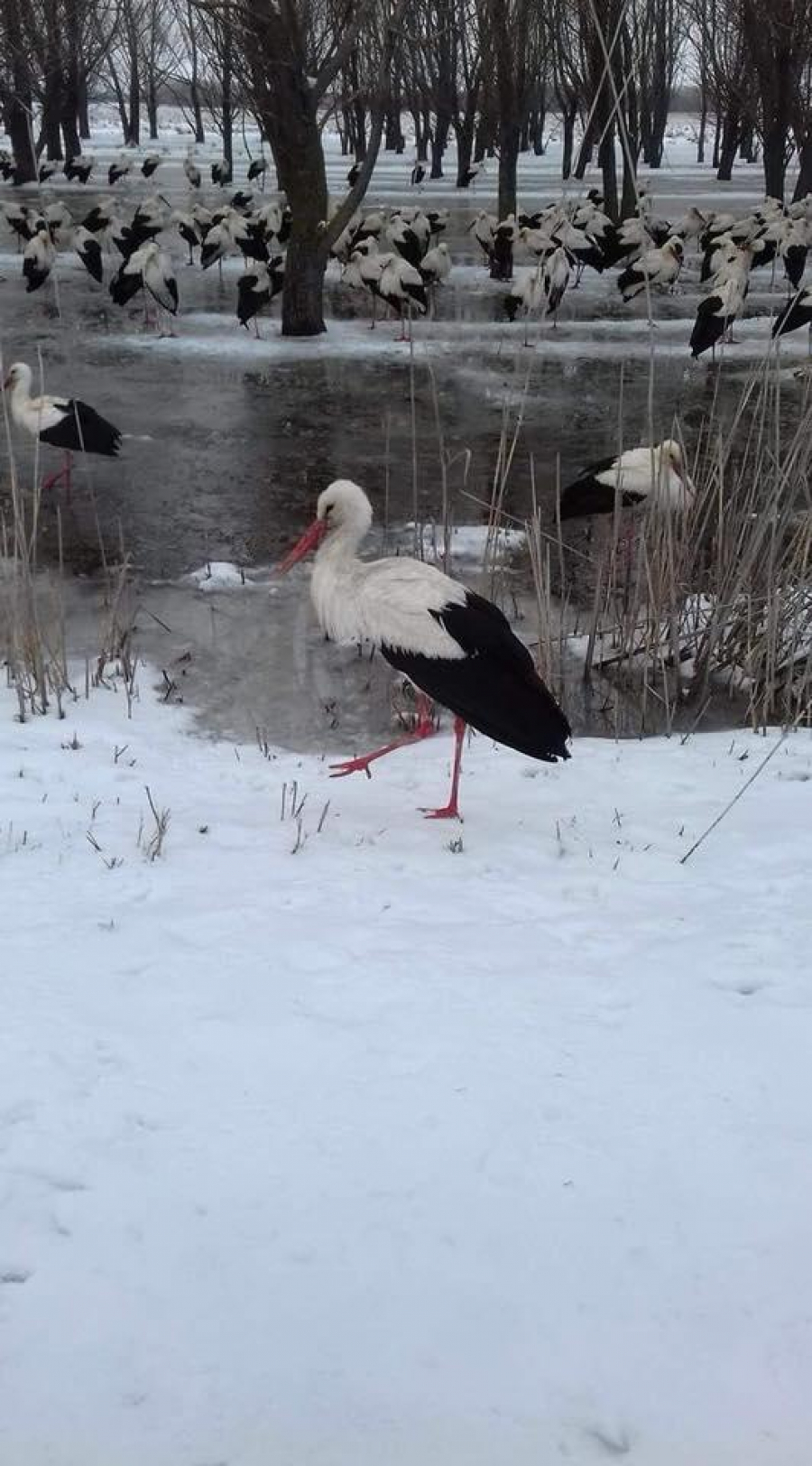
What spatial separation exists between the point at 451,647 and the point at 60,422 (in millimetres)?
4930

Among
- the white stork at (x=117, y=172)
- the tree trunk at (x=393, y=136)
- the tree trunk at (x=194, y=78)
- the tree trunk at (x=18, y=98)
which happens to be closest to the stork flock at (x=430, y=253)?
the tree trunk at (x=18, y=98)

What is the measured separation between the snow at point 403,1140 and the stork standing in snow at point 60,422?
15.0 ft

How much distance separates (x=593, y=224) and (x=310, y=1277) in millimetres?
18594

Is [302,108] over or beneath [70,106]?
beneath

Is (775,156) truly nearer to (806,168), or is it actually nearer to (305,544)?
(806,168)

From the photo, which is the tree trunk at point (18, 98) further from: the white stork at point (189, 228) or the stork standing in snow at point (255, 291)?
the stork standing in snow at point (255, 291)

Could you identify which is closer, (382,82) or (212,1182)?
(212,1182)

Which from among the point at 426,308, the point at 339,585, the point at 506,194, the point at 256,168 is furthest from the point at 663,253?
the point at 256,168

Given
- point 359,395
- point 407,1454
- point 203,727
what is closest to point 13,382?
point 359,395

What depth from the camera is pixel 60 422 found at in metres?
8.45

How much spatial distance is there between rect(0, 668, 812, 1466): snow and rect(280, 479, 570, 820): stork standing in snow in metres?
0.35

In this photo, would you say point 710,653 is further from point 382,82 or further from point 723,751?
point 382,82

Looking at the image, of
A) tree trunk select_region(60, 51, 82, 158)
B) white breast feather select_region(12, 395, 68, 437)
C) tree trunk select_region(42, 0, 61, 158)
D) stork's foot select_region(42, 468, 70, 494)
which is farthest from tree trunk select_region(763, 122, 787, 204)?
white breast feather select_region(12, 395, 68, 437)

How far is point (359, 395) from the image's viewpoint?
38.3 ft
